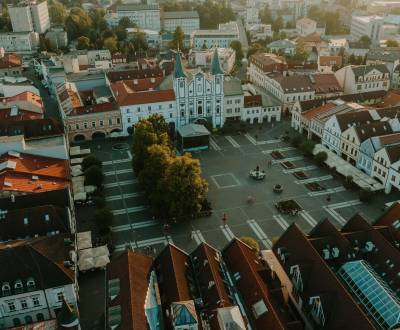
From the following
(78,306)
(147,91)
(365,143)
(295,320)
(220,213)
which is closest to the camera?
(295,320)

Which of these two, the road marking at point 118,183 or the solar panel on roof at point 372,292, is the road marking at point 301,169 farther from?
the solar panel on roof at point 372,292

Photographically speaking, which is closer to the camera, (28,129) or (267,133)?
(28,129)

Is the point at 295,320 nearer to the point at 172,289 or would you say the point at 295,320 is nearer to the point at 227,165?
the point at 172,289

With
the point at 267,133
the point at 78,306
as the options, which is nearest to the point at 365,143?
the point at 267,133

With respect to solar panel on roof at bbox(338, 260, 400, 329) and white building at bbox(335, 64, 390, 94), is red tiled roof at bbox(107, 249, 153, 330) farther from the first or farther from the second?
white building at bbox(335, 64, 390, 94)

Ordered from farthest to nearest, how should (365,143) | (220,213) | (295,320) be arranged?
(365,143) < (220,213) < (295,320)

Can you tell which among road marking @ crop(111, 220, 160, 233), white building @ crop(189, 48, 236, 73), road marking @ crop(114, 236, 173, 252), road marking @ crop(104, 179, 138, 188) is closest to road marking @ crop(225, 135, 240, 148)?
road marking @ crop(104, 179, 138, 188)
